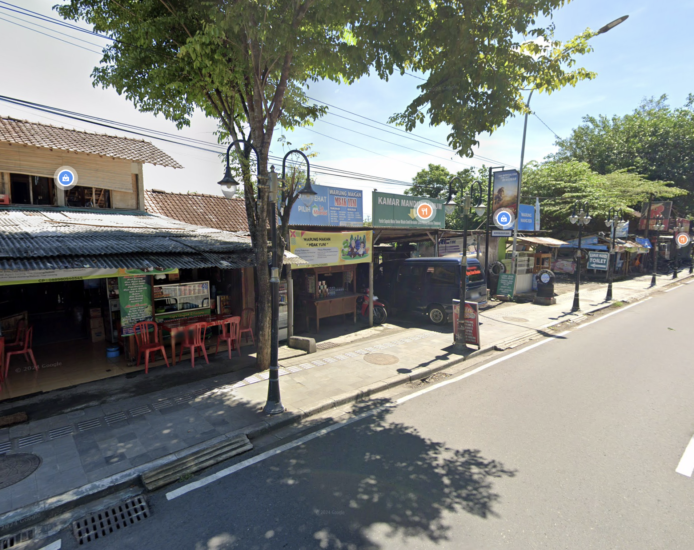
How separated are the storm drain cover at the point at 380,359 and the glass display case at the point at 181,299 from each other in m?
4.54

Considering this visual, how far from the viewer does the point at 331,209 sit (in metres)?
11.7

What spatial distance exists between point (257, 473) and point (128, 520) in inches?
56.5

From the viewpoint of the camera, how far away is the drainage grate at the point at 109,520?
12.4 feet

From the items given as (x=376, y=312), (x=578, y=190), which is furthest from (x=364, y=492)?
(x=578, y=190)

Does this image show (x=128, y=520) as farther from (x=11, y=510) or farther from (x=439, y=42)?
(x=439, y=42)

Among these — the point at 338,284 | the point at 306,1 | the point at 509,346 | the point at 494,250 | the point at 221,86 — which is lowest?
the point at 509,346

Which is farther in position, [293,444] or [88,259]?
[88,259]

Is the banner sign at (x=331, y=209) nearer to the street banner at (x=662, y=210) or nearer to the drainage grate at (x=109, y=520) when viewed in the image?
the drainage grate at (x=109, y=520)

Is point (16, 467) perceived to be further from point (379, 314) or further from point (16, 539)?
point (379, 314)

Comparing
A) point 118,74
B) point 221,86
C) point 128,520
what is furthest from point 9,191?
point 128,520

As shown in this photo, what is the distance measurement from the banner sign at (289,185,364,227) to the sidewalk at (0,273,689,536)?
156 inches

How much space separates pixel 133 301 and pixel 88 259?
248 centimetres

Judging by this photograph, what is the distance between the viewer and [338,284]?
14117mm

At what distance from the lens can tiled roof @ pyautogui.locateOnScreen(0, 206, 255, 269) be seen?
5.84 m
